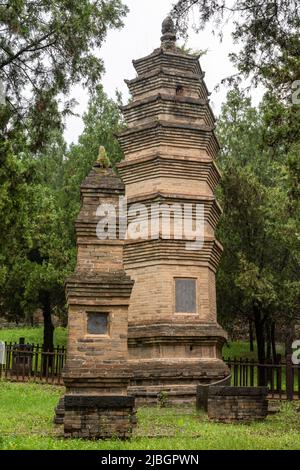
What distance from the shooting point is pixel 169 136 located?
1689 cm

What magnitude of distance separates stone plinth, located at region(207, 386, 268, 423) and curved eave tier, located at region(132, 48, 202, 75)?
9.37 m

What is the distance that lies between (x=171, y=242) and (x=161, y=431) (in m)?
6.15

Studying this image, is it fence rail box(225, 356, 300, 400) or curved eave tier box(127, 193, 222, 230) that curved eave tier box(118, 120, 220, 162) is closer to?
curved eave tier box(127, 193, 222, 230)

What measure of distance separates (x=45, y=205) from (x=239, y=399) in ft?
48.9

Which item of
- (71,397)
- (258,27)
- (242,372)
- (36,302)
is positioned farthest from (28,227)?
(258,27)

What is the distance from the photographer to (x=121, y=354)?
10.7m

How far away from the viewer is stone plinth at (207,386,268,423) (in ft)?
43.1

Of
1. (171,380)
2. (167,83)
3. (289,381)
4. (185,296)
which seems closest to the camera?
(171,380)

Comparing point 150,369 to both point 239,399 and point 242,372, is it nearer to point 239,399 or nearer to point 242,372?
point 239,399
